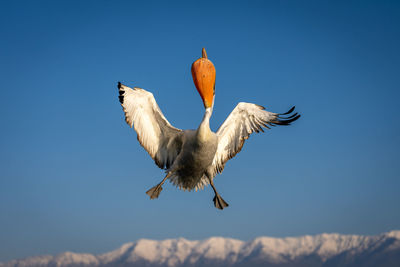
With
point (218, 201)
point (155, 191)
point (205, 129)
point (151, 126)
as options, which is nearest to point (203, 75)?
point (205, 129)

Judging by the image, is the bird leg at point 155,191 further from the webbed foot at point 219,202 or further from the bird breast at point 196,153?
the webbed foot at point 219,202

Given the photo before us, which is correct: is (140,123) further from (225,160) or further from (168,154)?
(225,160)

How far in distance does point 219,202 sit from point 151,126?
7.79ft

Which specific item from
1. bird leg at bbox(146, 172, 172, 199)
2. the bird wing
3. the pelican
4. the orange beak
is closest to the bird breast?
the pelican

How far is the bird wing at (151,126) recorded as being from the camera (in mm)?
10227

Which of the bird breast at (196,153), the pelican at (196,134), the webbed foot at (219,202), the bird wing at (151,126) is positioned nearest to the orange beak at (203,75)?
the pelican at (196,134)

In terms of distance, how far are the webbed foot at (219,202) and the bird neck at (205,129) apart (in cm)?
180

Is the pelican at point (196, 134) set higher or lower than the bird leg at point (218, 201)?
higher

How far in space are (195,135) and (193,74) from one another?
130cm

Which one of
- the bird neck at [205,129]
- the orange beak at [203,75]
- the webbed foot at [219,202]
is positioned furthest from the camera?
the webbed foot at [219,202]

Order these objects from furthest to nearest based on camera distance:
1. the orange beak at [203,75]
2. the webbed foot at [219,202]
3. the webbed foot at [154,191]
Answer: the webbed foot at [219,202] < the webbed foot at [154,191] < the orange beak at [203,75]

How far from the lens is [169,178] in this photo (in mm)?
10750

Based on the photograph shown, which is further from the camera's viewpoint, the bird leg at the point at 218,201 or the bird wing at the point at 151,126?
the bird leg at the point at 218,201

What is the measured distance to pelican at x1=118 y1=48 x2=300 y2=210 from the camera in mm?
9547
